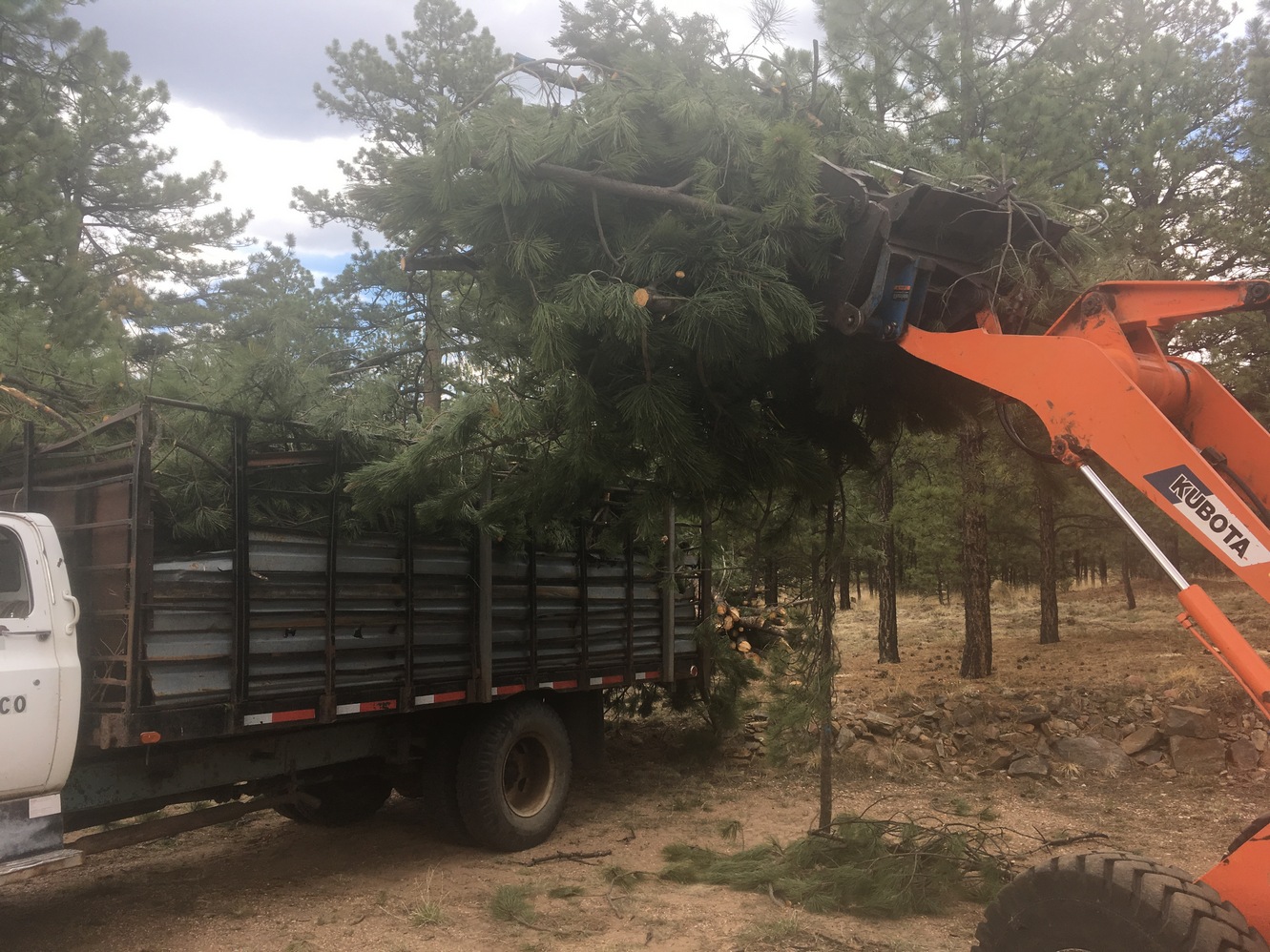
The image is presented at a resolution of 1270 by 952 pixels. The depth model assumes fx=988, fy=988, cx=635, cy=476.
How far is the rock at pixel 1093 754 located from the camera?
28.0 ft

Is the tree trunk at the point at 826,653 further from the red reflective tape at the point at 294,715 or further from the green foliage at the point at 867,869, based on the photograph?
the red reflective tape at the point at 294,715

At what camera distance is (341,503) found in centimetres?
580

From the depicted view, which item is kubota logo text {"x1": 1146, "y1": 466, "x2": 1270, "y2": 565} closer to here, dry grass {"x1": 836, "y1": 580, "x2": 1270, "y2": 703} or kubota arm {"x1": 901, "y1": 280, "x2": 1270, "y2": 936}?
kubota arm {"x1": 901, "y1": 280, "x2": 1270, "y2": 936}

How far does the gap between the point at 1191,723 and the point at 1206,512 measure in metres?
6.51

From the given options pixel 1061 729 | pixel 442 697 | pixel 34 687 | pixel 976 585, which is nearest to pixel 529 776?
pixel 442 697

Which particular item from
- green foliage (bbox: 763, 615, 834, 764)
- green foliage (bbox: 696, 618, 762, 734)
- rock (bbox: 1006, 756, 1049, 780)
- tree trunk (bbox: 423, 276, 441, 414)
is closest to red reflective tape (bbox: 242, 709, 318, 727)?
tree trunk (bbox: 423, 276, 441, 414)

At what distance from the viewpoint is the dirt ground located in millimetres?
4965

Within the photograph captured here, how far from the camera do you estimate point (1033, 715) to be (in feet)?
30.6

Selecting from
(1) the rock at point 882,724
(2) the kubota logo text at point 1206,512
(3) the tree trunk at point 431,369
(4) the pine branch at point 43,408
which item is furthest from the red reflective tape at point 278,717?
(1) the rock at point 882,724

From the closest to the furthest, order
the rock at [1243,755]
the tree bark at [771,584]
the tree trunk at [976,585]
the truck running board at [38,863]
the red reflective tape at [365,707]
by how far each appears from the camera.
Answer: the truck running board at [38,863] < the red reflective tape at [365,707] < the tree bark at [771,584] < the rock at [1243,755] < the tree trunk at [976,585]

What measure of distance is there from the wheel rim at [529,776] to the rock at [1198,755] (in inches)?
213

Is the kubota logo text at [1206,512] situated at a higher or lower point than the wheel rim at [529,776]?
higher

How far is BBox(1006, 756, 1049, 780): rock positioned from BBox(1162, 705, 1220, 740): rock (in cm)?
117

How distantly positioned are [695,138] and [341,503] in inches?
114
